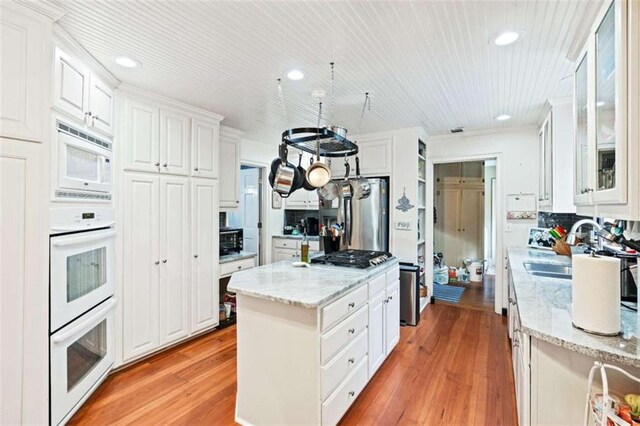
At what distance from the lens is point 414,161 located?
→ 3.92 metres

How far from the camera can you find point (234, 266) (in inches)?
144

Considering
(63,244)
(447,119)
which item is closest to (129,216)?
(63,244)

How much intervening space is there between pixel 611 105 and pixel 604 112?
0.29 feet

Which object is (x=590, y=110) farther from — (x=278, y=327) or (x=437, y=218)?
(x=437, y=218)

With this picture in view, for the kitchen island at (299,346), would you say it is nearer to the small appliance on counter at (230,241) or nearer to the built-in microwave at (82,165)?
the built-in microwave at (82,165)

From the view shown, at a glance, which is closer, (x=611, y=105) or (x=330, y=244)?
(x=611, y=105)

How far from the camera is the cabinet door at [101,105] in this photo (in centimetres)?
217

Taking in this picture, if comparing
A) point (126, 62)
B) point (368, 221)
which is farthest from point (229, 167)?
point (368, 221)

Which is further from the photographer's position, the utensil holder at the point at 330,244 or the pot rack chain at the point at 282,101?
the utensil holder at the point at 330,244

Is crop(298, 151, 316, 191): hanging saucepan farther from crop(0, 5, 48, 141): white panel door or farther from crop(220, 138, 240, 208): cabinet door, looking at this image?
crop(220, 138, 240, 208): cabinet door

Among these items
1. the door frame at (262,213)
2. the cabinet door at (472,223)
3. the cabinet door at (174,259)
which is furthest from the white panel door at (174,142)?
the cabinet door at (472,223)

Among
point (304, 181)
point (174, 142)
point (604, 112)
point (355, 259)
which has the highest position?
point (174, 142)

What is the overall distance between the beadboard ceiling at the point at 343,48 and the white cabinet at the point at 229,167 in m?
0.80

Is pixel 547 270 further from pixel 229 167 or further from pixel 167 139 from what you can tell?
pixel 167 139
